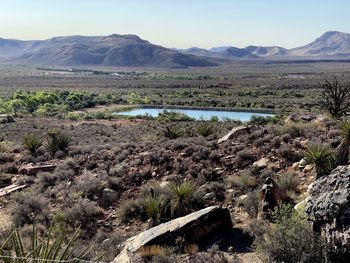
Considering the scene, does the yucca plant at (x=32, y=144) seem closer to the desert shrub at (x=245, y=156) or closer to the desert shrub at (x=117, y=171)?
the desert shrub at (x=117, y=171)

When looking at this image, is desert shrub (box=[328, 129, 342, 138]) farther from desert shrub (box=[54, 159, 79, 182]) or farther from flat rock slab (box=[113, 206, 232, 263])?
desert shrub (box=[54, 159, 79, 182])

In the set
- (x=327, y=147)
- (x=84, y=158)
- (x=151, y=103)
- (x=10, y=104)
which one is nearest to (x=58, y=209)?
(x=84, y=158)

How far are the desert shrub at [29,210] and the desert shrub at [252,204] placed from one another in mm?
4866

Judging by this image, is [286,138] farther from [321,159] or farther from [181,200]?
[181,200]

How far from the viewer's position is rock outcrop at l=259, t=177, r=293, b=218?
922 cm

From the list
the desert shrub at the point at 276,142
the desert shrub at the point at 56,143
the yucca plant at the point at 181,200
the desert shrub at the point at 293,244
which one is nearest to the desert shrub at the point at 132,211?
the yucca plant at the point at 181,200

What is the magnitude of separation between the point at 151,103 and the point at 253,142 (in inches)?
1812

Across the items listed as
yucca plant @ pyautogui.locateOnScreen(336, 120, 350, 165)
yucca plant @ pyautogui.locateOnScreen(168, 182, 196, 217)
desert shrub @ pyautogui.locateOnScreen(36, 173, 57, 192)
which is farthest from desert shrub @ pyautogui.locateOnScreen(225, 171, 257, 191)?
desert shrub @ pyautogui.locateOnScreen(36, 173, 57, 192)

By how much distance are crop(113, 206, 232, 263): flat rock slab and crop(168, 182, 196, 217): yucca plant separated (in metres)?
1.35

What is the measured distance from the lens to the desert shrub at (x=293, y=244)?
6.75m

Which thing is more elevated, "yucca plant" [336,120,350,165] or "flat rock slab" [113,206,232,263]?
"yucca plant" [336,120,350,165]

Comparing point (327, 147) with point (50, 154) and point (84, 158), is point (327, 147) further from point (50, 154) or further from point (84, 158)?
point (50, 154)

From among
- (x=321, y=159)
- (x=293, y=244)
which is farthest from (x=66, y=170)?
(x=293, y=244)

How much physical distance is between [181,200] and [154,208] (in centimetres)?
67
